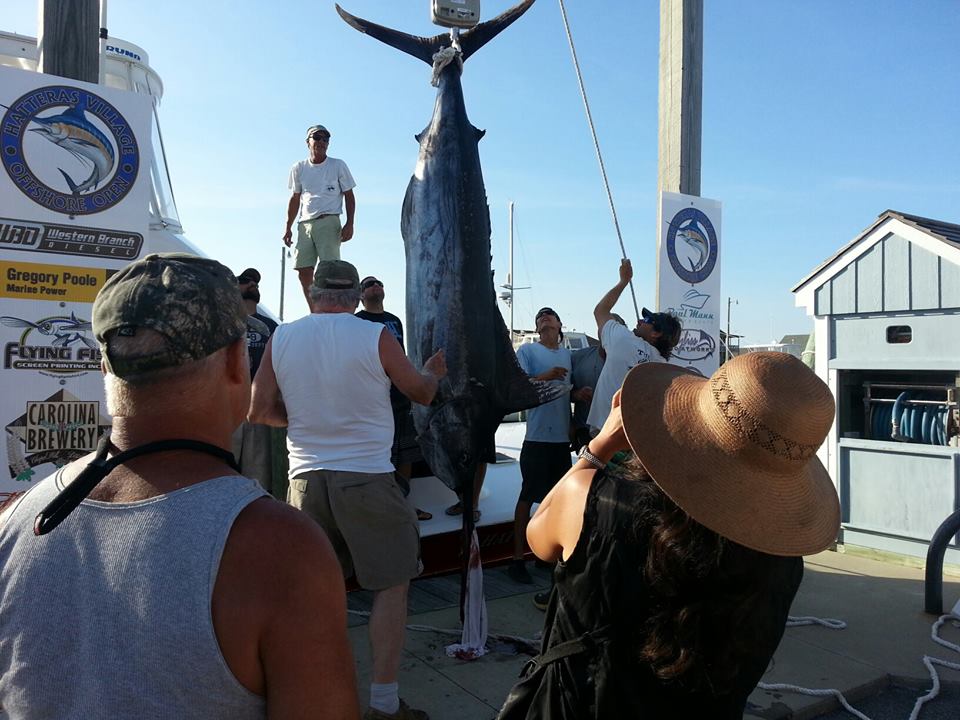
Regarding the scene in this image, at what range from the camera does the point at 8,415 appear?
286cm

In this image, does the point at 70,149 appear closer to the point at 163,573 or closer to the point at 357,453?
the point at 357,453

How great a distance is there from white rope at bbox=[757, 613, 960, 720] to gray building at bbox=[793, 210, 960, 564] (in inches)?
56.1

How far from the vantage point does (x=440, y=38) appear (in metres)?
3.89

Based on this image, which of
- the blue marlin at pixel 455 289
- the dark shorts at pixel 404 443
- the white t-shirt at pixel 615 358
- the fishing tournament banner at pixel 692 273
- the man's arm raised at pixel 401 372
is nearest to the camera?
the man's arm raised at pixel 401 372

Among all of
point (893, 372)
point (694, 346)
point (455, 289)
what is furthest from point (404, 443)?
point (893, 372)

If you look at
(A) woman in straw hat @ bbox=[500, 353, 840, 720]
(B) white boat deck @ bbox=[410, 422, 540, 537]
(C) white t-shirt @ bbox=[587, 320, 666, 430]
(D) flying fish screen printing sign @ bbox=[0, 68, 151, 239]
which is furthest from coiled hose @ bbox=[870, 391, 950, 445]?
(D) flying fish screen printing sign @ bbox=[0, 68, 151, 239]

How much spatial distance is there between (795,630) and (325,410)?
2.66 metres

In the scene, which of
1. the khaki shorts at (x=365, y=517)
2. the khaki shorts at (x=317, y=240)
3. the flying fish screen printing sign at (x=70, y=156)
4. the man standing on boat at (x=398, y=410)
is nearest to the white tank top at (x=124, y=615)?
the khaki shorts at (x=365, y=517)

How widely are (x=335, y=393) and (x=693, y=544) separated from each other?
1.65 m

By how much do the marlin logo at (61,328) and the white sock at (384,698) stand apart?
5.57 ft

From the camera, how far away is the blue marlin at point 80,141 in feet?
9.39

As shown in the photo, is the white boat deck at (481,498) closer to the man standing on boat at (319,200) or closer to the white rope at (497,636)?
the white rope at (497,636)

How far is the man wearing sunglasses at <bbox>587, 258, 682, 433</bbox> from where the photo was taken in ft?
13.3

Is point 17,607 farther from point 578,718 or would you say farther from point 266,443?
point 266,443
